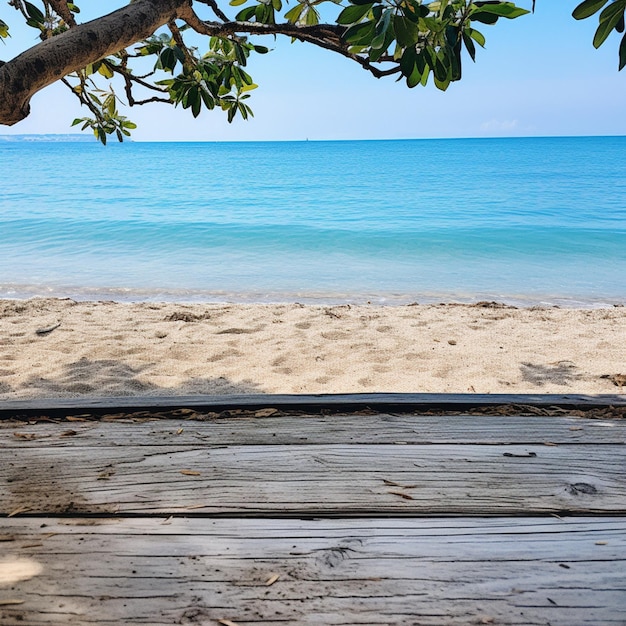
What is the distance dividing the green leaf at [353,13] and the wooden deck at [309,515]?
3.83ft

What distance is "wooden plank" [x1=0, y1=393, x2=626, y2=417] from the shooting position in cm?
173

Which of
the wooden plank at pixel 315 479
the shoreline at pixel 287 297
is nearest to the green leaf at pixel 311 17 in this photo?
the wooden plank at pixel 315 479

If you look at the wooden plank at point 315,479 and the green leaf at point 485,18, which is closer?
the wooden plank at point 315,479

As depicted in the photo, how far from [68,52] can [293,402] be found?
1160 mm

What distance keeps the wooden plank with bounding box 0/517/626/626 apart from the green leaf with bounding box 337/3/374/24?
144 centimetres

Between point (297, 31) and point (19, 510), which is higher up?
point (297, 31)

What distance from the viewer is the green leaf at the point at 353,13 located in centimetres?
173

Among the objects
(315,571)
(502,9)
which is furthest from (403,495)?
(502,9)

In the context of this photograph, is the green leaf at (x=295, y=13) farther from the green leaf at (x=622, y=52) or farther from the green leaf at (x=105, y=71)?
the green leaf at (x=622, y=52)

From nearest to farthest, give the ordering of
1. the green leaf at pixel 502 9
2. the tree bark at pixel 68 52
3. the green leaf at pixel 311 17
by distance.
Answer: the tree bark at pixel 68 52 < the green leaf at pixel 502 9 < the green leaf at pixel 311 17

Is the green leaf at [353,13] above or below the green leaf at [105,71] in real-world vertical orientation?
below

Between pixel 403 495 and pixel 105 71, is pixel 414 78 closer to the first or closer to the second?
pixel 403 495

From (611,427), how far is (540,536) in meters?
0.70

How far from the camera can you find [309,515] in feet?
3.81
